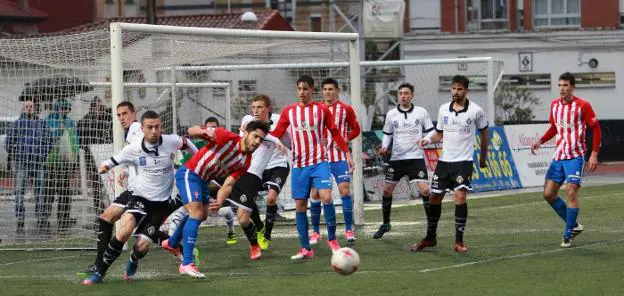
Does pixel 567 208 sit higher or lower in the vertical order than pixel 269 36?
lower

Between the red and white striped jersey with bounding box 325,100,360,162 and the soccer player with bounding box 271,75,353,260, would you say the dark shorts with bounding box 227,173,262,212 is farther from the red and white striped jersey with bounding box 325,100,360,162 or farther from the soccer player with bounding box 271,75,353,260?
the red and white striped jersey with bounding box 325,100,360,162

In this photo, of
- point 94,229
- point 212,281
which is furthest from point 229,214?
point 212,281

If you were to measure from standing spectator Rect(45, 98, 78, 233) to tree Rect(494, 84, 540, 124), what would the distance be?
1104 inches

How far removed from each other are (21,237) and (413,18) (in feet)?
119

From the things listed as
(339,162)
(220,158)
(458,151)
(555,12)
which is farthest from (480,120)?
(555,12)

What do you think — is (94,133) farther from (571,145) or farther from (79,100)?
(571,145)

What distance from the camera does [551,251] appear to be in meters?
14.0

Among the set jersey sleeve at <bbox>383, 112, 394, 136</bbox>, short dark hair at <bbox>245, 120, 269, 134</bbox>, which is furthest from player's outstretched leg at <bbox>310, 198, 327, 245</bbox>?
short dark hair at <bbox>245, 120, 269, 134</bbox>

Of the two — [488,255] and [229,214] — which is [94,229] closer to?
[229,214]

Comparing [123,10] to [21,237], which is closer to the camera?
[21,237]

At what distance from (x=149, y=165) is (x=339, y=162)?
11.6ft

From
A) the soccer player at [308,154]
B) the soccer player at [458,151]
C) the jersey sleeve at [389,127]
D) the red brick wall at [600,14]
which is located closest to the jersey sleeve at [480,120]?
the soccer player at [458,151]

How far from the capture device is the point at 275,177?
16.4 meters

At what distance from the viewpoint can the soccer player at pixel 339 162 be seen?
50.4 ft
